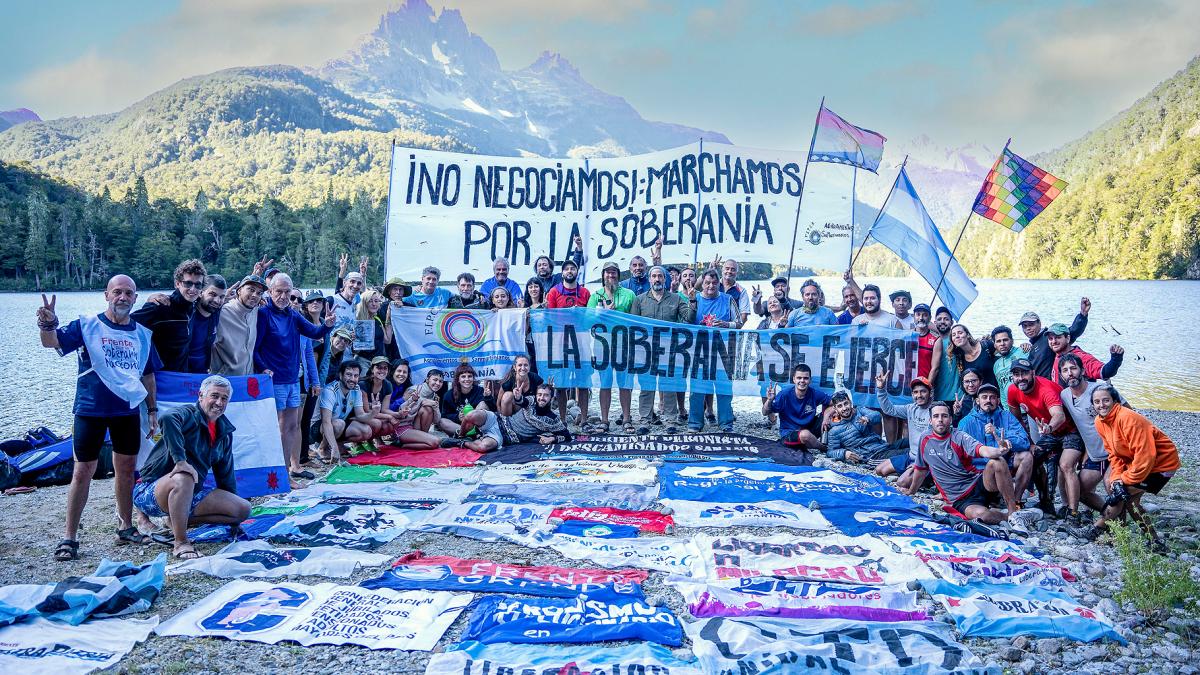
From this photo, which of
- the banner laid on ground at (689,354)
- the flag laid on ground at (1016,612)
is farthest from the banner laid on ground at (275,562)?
the banner laid on ground at (689,354)

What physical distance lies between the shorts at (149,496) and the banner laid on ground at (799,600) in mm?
3676

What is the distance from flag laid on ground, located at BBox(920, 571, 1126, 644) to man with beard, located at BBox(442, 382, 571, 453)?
5.62 meters

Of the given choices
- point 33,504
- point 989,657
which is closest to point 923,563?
point 989,657

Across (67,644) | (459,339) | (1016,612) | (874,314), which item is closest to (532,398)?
(459,339)

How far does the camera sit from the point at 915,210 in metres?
10.8

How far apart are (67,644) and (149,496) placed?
6.76ft

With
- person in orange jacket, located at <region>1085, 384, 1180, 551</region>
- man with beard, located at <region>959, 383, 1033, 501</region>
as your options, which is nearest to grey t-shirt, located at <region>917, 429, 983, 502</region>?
man with beard, located at <region>959, 383, 1033, 501</region>

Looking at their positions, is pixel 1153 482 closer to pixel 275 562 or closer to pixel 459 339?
pixel 275 562

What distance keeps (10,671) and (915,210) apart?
10.9 metres

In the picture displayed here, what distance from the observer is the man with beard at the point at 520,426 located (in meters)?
9.50

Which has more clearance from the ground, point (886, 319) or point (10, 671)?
point (886, 319)

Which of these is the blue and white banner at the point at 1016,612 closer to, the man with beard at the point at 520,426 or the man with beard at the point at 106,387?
the man with beard at the point at 520,426

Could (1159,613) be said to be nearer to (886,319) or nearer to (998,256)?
(886,319)

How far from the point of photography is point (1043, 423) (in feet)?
22.8
